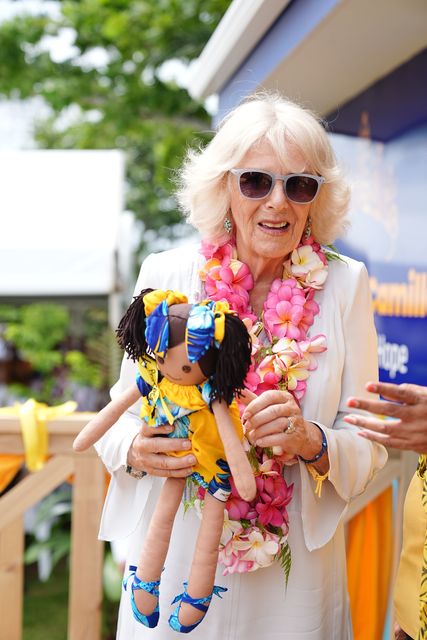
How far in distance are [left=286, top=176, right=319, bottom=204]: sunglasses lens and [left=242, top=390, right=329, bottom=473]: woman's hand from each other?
47 cm

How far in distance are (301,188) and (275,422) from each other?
565mm

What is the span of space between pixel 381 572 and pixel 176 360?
184 centimetres

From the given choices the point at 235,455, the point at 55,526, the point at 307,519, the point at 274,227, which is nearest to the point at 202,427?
the point at 235,455

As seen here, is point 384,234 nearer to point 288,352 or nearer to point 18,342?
point 288,352

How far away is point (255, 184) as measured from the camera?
5.87 feet

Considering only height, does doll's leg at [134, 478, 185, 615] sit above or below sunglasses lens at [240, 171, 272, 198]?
below

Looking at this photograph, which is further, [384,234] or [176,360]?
[384,234]

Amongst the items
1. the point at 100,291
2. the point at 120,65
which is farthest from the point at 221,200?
the point at 120,65

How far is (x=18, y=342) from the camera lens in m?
13.6

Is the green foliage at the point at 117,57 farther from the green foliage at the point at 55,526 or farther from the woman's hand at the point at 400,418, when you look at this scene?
the woman's hand at the point at 400,418

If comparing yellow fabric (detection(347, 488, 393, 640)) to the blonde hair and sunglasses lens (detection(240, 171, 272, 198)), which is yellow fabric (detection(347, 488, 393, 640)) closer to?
the blonde hair

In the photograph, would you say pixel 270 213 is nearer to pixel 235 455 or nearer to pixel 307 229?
pixel 307 229

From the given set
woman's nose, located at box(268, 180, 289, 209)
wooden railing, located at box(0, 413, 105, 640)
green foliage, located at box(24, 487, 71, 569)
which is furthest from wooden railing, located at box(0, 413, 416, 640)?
green foliage, located at box(24, 487, 71, 569)

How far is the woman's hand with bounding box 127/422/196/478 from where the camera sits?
1565 millimetres
